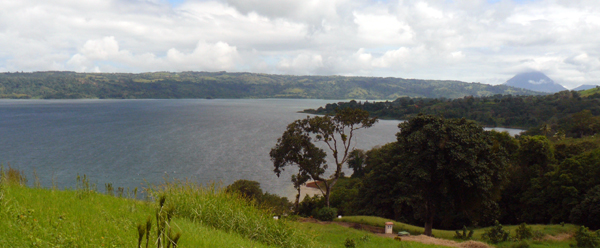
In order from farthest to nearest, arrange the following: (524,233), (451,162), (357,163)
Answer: (357,163) < (451,162) < (524,233)

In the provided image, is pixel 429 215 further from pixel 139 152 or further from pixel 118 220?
pixel 139 152

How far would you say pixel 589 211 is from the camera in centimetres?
2727

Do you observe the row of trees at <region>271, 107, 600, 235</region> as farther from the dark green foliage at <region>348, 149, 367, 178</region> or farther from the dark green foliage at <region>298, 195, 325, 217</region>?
the dark green foliage at <region>348, 149, 367, 178</region>

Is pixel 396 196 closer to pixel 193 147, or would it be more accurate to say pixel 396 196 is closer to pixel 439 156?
pixel 439 156

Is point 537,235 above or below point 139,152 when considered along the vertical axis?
above

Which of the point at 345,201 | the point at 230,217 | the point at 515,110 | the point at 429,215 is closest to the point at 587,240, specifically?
the point at 429,215

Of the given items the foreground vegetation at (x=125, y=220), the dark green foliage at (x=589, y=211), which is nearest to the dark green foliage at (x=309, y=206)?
the dark green foliage at (x=589, y=211)

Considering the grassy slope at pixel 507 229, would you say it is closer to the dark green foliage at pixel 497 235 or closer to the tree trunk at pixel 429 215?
the dark green foliage at pixel 497 235

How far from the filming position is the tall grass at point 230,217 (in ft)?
31.8

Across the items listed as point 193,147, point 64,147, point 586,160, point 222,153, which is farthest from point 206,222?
point 64,147

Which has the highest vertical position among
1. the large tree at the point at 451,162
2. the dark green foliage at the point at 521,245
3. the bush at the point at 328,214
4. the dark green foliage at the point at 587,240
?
the large tree at the point at 451,162

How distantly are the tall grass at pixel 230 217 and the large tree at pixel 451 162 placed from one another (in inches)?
675

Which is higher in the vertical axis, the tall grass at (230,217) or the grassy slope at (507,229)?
the tall grass at (230,217)

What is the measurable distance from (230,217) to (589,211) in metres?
30.8
